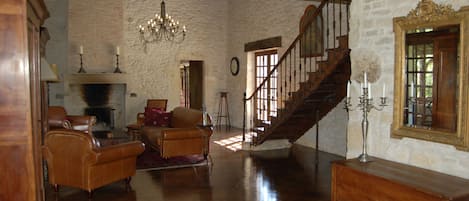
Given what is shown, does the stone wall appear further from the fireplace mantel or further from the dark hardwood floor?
the dark hardwood floor

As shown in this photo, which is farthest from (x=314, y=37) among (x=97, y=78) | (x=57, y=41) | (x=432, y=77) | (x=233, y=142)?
(x=57, y=41)

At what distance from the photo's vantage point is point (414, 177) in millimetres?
3174

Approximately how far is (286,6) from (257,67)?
217 cm

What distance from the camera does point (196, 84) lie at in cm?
1205

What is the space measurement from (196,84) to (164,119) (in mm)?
4204

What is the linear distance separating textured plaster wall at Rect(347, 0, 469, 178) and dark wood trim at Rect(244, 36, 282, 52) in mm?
4921

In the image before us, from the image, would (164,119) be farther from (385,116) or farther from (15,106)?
(15,106)

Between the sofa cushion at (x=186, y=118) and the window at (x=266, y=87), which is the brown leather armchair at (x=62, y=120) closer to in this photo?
the sofa cushion at (x=186, y=118)

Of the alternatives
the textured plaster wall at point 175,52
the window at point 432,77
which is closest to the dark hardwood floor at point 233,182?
the window at point 432,77

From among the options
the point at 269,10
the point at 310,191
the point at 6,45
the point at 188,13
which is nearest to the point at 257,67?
the point at 269,10

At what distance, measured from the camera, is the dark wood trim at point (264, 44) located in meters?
9.14

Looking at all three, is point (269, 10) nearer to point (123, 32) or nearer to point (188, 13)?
point (188, 13)

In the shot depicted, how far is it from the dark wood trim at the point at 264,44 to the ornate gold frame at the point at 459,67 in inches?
217

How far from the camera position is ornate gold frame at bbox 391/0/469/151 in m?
3.09
